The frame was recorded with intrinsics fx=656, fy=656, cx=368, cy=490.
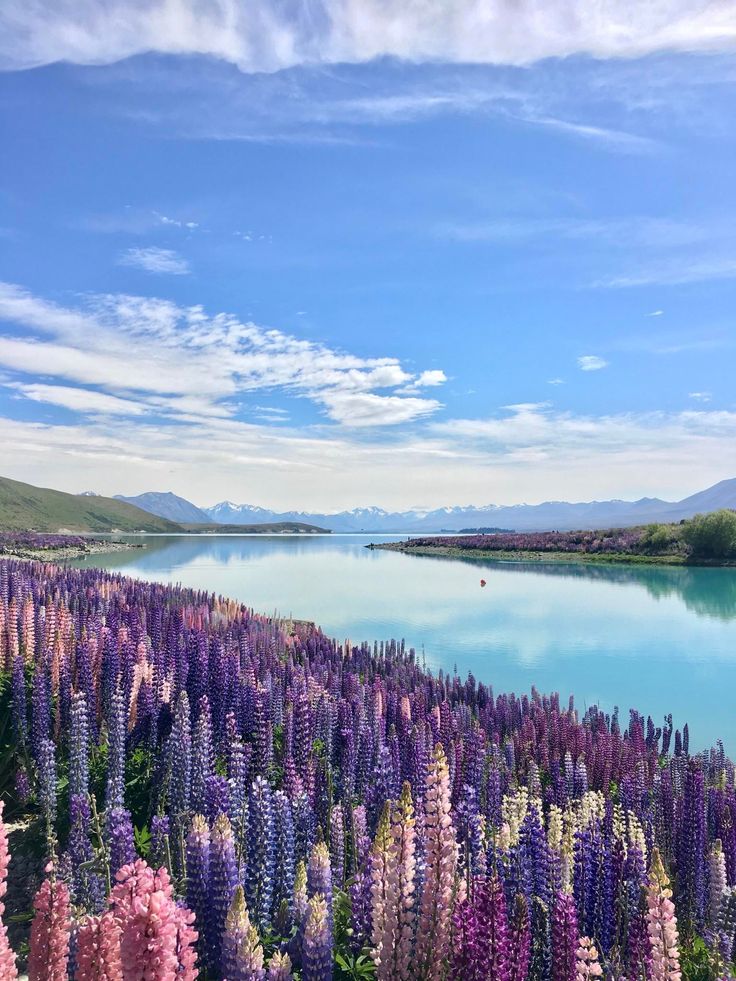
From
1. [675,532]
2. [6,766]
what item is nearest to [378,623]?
[6,766]

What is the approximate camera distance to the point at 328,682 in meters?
23.3

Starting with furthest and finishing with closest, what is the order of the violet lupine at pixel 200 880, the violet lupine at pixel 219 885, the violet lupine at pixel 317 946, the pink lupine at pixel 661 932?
the violet lupine at pixel 200 880
the violet lupine at pixel 219 885
the violet lupine at pixel 317 946
the pink lupine at pixel 661 932

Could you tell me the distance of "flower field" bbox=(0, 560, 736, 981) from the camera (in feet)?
16.2

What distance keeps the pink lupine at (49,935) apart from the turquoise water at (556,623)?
95.8 ft

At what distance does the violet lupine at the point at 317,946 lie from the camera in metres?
5.83

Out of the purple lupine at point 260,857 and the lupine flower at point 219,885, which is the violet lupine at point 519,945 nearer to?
the lupine flower at point 219,885

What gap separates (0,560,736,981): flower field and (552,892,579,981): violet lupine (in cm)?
1

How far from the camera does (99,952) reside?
3.65 metres

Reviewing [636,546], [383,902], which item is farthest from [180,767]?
[636,546]

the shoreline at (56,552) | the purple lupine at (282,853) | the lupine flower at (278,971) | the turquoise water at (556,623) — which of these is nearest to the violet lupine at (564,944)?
the lupine flower at (278,971)

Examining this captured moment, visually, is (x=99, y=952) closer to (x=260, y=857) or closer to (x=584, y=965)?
(x=584, y=965)

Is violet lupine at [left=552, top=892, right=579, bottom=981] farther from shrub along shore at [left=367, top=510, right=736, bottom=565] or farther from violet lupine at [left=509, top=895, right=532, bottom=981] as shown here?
shrub along shore at [left=367, top=510, right=736, bottom=565]

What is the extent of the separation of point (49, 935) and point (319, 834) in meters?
4.18

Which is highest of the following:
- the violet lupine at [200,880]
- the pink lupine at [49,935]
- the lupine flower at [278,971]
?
the pink lupine at [49,935]
